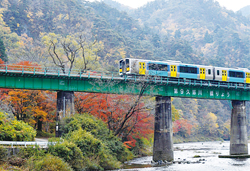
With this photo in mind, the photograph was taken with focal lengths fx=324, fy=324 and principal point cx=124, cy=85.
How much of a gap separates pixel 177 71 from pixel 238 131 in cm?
1589

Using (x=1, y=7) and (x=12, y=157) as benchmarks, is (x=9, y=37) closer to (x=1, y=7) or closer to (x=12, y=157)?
(x=1, y=7)

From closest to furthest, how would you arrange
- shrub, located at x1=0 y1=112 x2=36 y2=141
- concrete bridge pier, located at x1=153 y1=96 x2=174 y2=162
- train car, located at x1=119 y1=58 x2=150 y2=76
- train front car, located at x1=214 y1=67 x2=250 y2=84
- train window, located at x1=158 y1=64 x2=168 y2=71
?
shrub, located at x1=0 y1=112 x2=36 y2=141 < concrete bridge pier, located at x1=153 y1=96 x2=174 y2=162 < train car, located at x1=119 y1=58 x2=150 y2=76 < train window, located at x1=158 y1=64 x2=168 y2=71 < train front car, located at x1=214 y1=67 x2=250 y2=84

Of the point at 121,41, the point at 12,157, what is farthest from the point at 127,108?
the point at 121,41

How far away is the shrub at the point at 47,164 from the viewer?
26.5m

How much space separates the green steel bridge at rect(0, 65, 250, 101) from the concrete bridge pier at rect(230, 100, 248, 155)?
1.89 m

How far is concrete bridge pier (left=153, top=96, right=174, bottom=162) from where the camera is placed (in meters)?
46.2

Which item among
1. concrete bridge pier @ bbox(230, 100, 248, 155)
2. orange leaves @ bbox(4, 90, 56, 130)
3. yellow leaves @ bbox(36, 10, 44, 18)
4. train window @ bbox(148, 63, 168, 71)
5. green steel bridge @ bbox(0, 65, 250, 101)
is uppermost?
yellow leaves @ bbox(36, 10, 44, 18)

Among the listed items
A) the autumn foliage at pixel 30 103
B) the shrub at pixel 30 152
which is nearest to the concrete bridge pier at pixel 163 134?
the autumn foliage at pixel 30 103

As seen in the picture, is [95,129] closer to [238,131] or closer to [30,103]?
[30,103]

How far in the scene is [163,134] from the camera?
46.7 metres

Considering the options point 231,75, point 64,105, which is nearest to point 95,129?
point 64,105

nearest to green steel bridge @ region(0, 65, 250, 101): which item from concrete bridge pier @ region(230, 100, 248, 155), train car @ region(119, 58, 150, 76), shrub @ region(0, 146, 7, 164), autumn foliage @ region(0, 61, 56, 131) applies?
train car @ region(119, 58, 150, 76)

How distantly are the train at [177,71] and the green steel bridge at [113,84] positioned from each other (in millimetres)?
908

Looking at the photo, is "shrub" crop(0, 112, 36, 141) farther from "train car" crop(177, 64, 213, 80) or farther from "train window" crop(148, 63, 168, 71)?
"train car" crop(177, 64, 213, 80)
